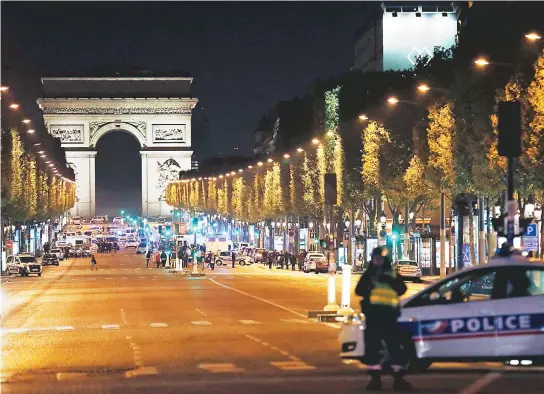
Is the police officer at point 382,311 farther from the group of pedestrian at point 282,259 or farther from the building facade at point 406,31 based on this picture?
the building facade at point 406,31

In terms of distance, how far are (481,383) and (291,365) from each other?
12.0 feet

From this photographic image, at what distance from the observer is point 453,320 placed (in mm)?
19016

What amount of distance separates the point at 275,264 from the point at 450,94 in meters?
47.4

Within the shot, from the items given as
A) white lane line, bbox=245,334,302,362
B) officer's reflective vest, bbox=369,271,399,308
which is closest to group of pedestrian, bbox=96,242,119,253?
white lane line, bbox=245,334,302,362

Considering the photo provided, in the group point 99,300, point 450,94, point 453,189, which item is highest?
point 450,94

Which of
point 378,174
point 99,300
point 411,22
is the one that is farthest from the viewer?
point 411,22

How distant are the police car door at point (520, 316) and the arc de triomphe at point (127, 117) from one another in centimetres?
17081

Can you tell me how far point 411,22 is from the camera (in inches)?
7052

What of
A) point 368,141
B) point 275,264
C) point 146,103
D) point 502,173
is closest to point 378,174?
point 368,141

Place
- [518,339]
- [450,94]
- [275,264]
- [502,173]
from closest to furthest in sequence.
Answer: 1. [518,339]
2. [502,173]
3. [450,94]
4. [275,264]

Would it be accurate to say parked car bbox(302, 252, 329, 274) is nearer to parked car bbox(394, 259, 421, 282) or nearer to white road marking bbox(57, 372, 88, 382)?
parked car bbox(394, 259, 421, 282)

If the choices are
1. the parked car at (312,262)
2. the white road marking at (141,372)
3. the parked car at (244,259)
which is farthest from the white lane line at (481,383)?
the parked car at (244,259)

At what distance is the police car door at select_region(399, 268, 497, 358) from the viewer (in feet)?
62.1

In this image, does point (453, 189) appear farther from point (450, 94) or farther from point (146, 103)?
A: point (146, 103)
